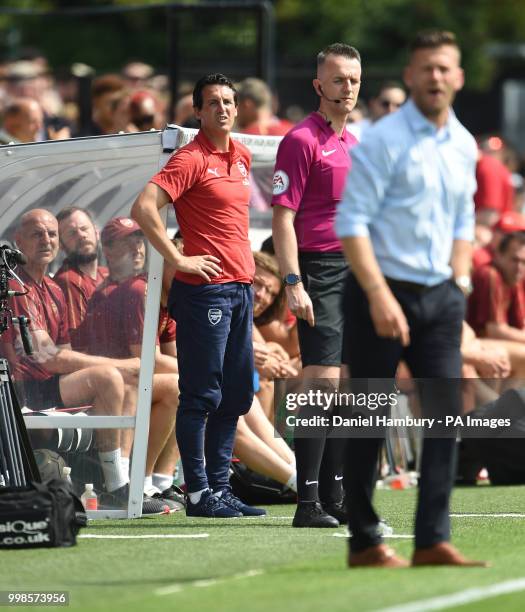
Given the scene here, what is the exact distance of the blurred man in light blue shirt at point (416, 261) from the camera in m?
6.00

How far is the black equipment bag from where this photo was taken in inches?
275

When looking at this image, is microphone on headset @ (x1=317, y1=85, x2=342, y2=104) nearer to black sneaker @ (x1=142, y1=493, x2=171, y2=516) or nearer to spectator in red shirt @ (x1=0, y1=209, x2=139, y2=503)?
spectator in red shirt @ (x1=0, y1=209, x2=139, y2=503)

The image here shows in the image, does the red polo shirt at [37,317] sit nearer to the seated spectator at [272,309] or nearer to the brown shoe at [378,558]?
the seated spectator at [272,309]

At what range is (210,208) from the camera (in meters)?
8.23

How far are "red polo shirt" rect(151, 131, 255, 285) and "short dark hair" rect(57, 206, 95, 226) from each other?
514mm

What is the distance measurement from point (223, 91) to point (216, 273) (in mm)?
994

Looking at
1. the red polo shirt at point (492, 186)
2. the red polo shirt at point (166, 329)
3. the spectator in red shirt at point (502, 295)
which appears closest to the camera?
the red polo shirt at point (166, 329)

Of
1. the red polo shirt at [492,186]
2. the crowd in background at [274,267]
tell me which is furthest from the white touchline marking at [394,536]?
the red polo shirt at [492,186]

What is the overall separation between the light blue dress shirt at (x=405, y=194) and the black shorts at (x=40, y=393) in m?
2.89

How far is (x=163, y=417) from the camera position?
29.4 ft

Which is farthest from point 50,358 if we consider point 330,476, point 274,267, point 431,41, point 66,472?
point 431,41

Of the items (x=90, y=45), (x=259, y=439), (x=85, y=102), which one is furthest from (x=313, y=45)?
(x=259, y=439)

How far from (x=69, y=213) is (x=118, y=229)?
0.28 metres

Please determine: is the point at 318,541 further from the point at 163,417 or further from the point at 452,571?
the point at 163,417
